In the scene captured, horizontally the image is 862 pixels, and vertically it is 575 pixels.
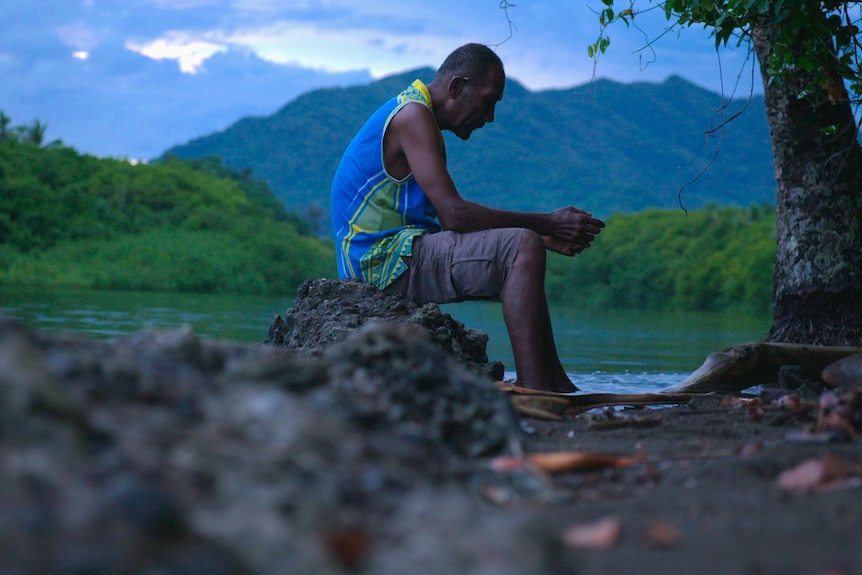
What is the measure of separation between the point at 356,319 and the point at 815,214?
3323mm

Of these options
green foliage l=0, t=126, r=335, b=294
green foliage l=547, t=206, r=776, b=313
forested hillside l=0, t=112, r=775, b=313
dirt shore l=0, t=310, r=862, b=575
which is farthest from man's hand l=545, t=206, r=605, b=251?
green foliage l=547, t=206, r=776, b=313

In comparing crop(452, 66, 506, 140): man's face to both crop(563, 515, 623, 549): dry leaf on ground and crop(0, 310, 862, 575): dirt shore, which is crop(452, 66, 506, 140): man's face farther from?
crop(563, 515, 623, 549): dry leaf on ground

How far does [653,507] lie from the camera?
1.81 metres

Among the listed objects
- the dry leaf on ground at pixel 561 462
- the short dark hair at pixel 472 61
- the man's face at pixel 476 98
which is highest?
the short dark hair at pixel 472 61

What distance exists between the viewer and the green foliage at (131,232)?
160 feet

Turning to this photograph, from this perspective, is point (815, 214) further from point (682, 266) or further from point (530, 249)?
point (682, 266)

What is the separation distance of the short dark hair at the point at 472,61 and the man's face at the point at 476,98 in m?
0.03

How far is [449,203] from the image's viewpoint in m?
4.36

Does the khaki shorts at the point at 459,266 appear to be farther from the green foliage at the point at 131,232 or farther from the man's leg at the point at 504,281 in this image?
the green foliage at the point at 131,232

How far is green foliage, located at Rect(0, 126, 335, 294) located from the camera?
48.8 m

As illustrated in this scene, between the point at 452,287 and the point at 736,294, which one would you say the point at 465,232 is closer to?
the point at 452,287

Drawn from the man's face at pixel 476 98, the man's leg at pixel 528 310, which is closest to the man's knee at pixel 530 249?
the man's leg at pixel 528 310

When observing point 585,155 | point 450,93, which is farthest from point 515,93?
point 450,93

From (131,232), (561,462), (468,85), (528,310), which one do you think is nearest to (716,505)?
(561,462)
